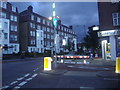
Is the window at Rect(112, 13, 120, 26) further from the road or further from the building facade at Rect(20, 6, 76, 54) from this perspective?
the building facade at Rect(20, 6, 76, 54)

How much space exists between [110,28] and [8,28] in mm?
28019

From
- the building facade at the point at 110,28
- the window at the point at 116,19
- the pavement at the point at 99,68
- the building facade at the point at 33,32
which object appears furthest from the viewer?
the building facade at the point at 33,32

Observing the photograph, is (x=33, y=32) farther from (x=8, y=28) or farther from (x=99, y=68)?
(x=99, y=68)

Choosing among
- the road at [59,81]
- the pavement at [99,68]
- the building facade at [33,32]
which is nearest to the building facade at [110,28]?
the pavement at [99,68]

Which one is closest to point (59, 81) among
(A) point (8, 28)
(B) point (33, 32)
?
(A) point (8, 28)

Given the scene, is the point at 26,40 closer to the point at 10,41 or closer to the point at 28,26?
the point at 28,26

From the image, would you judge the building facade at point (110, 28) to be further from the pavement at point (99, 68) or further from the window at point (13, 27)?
the window at point (13, 27)

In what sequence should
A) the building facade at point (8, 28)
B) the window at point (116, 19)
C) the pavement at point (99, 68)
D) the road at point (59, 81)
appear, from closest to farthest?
the road at point (59, 81) → the pavement at point (99, 68) → the window at point (116, 19) → the building facade at point (8, 28)

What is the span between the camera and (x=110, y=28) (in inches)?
837

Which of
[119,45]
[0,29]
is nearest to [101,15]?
[119,45]

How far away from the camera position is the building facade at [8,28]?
37562mm

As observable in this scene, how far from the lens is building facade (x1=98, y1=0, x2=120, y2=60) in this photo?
20016mm

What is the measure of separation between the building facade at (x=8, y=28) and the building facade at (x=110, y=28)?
79.7ft

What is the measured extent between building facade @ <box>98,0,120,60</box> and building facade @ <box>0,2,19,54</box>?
24278 mm
